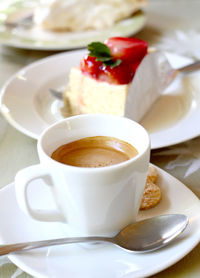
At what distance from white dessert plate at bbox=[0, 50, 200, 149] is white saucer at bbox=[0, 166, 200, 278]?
25cm

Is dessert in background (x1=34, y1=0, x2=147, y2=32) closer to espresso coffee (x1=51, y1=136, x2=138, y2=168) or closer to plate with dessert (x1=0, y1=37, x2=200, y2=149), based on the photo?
plate with dessert (x1=0, y1=37, x2=200, y2=149)

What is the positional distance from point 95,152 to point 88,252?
18 centimetres

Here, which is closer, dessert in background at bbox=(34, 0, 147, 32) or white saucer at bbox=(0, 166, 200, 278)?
white saucer at bbox=(0, 166, 200, 278)

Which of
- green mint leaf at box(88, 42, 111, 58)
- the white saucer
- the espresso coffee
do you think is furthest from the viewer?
green mint leaf at box(88, 42, 111, 58)

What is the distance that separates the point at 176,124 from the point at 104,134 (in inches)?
15.3

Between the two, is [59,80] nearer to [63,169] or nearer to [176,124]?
[176,124]

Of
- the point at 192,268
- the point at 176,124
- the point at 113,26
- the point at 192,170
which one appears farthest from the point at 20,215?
the point at 113,26

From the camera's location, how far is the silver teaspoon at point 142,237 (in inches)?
25.8

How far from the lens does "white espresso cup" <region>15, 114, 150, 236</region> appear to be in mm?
643

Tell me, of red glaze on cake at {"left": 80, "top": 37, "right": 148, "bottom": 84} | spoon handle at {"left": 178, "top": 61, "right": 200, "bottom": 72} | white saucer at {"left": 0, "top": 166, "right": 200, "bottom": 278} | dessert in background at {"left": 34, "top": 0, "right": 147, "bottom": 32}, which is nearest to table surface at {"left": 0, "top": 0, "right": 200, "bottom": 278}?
white saucer at {"left": 0, "top": 166, "right": 200, "bottom": 278}

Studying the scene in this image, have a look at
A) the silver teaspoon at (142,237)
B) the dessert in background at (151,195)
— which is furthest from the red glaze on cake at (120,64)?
the silver teaspoon at (142,237)

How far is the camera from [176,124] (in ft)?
3.66

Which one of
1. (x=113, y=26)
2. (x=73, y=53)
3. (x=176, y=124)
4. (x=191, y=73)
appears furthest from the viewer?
(x=113, y=26)

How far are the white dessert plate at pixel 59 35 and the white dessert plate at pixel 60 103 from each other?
181 mm
